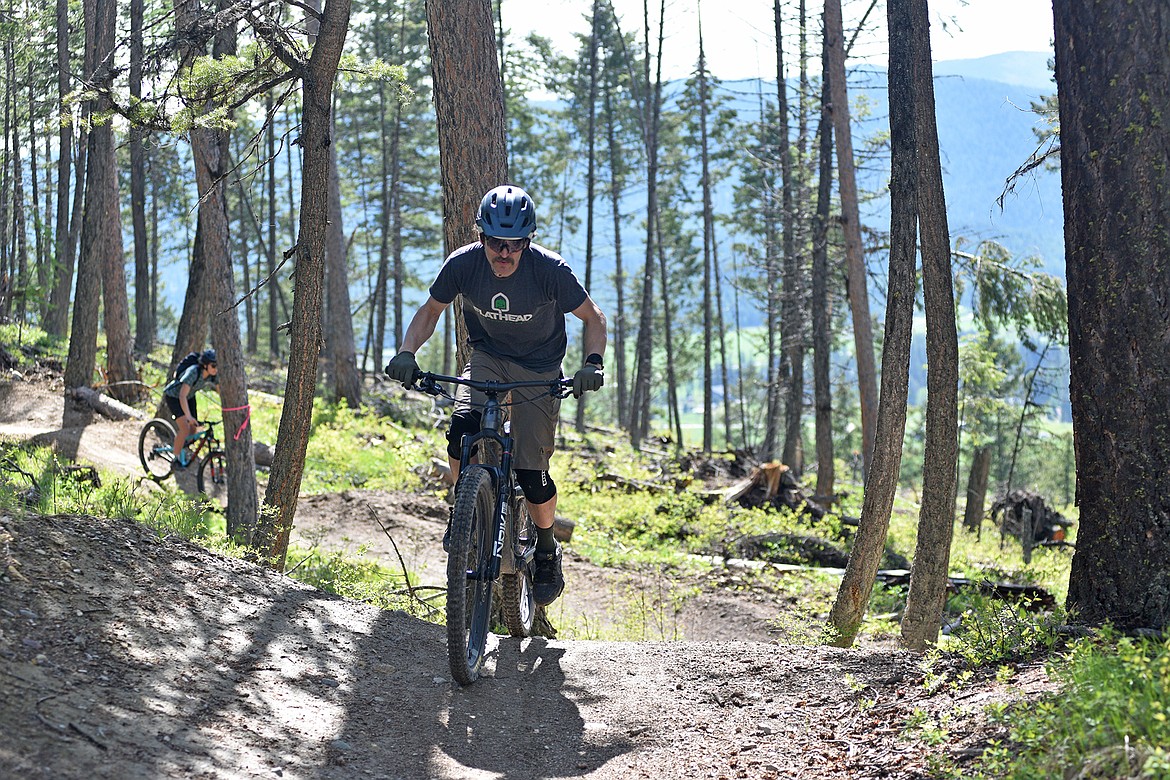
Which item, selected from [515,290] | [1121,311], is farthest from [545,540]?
[1121,311]

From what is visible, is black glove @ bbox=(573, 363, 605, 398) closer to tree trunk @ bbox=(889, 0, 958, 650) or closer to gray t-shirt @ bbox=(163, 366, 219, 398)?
tree trunk @ bbox=(889, 0, 958, 650)

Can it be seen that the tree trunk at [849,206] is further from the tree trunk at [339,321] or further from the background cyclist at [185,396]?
the tree trunk at [339,321]

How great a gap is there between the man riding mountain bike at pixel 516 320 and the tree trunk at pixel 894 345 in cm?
325

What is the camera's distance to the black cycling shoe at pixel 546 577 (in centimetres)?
670

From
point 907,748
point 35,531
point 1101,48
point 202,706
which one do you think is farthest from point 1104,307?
point 35,531

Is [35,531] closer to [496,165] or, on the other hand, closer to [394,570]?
[496,165]

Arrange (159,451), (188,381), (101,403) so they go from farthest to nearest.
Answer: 1. (101,403)
2. (159,451)
3. (188,381)

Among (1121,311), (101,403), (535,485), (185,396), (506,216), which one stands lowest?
(535,485)

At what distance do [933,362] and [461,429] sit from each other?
4.22m

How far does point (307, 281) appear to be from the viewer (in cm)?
809

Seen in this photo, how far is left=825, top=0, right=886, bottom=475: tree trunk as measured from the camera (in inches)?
672

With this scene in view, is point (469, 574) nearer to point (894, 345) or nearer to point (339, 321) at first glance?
point (894, 345)

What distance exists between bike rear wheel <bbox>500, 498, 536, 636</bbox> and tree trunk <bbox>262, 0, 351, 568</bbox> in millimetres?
2386

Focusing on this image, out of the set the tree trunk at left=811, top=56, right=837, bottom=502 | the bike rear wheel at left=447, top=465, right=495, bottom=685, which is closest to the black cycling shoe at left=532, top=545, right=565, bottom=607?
the bike rear wheel at left=447, top=465, right=495, bottom=685
